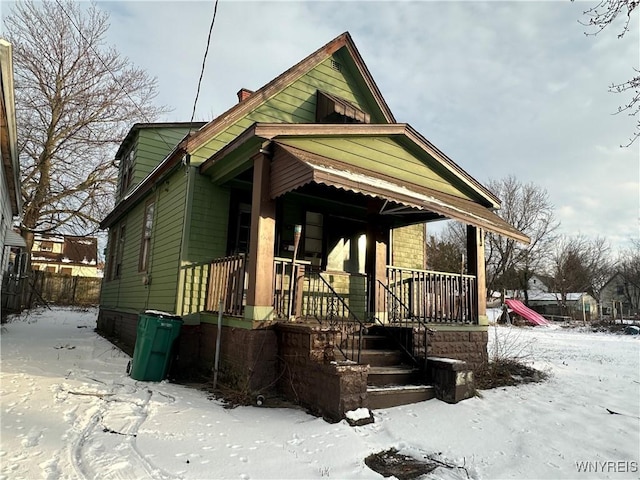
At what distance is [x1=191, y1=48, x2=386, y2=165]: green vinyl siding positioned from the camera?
343 inches

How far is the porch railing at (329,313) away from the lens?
635cm

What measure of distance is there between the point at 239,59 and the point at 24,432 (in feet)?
22.6

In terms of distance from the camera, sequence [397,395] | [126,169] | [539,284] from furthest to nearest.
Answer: [539,284] → [126,169] → [397,395]

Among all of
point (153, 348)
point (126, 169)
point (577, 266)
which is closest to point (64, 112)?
point (126, 169)

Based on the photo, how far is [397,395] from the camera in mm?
5734

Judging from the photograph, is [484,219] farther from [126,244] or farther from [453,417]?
[126,244]

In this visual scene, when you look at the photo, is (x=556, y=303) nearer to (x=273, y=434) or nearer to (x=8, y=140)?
(x=273, y=434)

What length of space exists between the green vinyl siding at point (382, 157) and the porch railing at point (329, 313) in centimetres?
217

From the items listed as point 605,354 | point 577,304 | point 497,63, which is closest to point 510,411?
point 497,63

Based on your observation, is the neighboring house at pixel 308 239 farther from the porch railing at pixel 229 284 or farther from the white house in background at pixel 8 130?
the white house in background at pixel 8 130

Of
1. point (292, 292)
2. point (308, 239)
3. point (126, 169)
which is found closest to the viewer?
point (292, 292)

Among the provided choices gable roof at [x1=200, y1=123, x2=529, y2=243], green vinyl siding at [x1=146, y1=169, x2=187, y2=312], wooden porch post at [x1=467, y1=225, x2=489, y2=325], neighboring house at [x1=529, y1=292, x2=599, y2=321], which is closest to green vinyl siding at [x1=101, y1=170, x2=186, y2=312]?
green vinyl siding at [x1=146, y1=169, x2=187, y2=312]

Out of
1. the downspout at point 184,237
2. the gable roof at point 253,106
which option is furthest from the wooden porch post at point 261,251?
the gable roof at point 253,106

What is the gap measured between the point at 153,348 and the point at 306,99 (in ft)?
21.4
